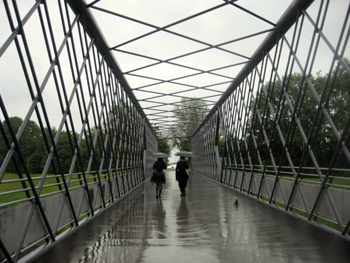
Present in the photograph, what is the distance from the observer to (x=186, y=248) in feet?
18.4

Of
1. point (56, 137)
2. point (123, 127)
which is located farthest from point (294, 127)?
point (123, 127)

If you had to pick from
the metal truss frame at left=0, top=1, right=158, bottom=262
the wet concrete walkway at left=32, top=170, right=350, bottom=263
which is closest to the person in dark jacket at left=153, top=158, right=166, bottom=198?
the metal truss frame at left=0, top=1, right=158, bottom=262

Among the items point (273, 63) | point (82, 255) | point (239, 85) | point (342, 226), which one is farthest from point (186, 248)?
point (239, 85)

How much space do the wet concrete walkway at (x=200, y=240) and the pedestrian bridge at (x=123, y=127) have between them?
0.09 ft

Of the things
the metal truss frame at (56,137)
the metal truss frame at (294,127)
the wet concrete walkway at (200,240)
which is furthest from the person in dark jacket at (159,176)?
the wet concrete walkway at (200,240)

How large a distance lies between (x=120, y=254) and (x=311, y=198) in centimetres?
462

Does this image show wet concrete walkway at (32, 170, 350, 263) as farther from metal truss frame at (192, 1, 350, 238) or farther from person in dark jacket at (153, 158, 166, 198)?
person in dark jacket at (153, 158, 166, 198)

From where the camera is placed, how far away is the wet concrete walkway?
507cm

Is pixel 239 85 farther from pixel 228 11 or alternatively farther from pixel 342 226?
pixel 342 226

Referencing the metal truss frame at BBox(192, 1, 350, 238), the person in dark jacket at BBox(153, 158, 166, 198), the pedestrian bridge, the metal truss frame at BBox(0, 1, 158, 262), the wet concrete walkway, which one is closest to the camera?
the wet concrete walkway

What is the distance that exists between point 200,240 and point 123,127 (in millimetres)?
13237

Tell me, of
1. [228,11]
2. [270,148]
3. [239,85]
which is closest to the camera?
[228,11]

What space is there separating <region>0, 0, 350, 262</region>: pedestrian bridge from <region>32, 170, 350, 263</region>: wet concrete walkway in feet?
0.09

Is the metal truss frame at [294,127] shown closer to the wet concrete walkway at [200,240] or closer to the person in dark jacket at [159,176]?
the wet concrete walkway at [200,240]
